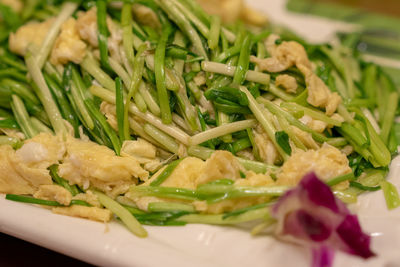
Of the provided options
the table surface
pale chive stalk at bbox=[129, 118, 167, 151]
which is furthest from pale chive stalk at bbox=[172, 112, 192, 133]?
the table surface

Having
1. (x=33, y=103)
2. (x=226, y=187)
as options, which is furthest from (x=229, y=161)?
(x=33, y=103)

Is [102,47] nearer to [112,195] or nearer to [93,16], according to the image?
[93,16]

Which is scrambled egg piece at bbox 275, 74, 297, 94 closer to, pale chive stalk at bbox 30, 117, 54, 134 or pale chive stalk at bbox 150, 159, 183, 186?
pale chive stalk at bbox 150, 159, 183, 186

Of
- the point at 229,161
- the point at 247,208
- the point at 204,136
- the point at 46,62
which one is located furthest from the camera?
the point at 46,62

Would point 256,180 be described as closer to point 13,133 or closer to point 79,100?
point 79,100

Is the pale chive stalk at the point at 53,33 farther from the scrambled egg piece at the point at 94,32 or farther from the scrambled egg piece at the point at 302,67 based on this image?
the scrambled egg piece at the point at 302,67

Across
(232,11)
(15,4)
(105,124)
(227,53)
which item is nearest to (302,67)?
(227,53)
